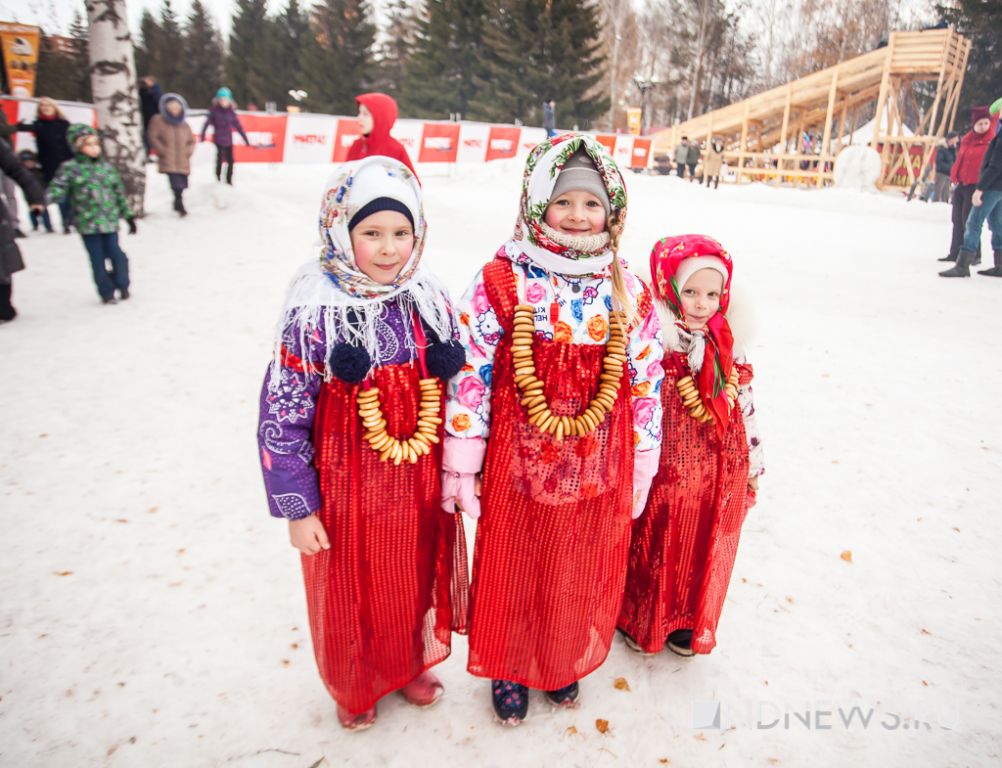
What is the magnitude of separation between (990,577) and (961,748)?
1.07 m

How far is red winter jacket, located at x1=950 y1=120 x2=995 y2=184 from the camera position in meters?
7.43

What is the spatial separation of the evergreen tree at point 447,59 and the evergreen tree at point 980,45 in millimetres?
21567

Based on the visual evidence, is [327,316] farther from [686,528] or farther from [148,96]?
[148,96]

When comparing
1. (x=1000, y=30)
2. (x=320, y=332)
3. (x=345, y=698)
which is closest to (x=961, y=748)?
(x=345, y=698)

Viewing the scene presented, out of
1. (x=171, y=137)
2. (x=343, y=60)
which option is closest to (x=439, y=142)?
(x=171, y=137)

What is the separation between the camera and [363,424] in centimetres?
168

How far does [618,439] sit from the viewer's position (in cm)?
182

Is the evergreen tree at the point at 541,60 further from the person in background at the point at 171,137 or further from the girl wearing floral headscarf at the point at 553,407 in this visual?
the girl wearing floral headscarf at the point at 553,407

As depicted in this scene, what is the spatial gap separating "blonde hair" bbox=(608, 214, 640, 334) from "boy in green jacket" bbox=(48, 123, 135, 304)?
557 cm

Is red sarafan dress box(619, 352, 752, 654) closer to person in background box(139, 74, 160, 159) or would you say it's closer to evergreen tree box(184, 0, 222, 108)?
person in background box(139, 74, 160, 159)

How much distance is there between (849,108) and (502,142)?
41.7 ft

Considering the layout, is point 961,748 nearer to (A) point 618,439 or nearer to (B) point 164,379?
(A) point 618,439

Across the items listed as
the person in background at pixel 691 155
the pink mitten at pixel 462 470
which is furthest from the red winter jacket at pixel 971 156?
the person in background at pixel 691 155

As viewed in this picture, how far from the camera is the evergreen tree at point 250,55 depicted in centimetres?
3809
